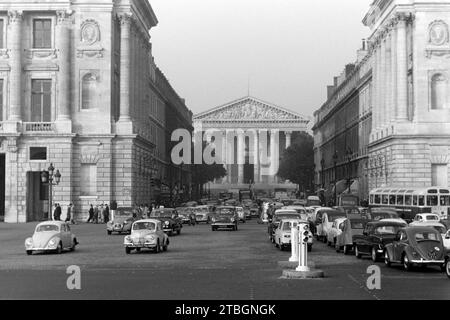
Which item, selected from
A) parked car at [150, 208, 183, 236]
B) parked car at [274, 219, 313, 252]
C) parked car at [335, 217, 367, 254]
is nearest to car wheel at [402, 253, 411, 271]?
parked car at [335, 217, 367, 254]

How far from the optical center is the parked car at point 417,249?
29.1 metres

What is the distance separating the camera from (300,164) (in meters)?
174

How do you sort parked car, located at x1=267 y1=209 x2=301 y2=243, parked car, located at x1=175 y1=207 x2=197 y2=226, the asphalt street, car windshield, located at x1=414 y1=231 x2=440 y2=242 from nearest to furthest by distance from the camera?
the asphalt street
car windshield, located at x1=414 y1=231 x2=440 y2=242
parked car, located at x1=267 y1=209 x2=301 y2=243
parked car, located at x1=175 y1=207 x2=197 y2=226

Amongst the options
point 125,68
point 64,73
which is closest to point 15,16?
point 64,73

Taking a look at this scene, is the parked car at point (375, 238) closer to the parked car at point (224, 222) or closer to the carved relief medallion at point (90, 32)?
the parked car at point (224, 222)

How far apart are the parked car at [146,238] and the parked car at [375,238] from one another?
29.3 feet

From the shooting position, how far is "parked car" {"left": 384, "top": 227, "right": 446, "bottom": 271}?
95.5ft

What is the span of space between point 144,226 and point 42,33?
40.7m

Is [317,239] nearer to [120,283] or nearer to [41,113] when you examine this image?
[120,283]

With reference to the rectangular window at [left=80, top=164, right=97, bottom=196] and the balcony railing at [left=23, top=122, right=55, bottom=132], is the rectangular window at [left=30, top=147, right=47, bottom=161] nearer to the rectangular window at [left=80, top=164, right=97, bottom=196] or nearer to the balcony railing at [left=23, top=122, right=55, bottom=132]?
Answer: the balcony railing at [left=23, top=122, right=55, bottom=132]

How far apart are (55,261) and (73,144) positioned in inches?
1613

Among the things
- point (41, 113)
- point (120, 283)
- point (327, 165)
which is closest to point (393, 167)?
point (41, 113)

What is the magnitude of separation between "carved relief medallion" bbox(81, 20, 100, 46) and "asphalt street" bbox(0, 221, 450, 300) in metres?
34.3

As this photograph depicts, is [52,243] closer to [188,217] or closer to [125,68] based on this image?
[188,217]
